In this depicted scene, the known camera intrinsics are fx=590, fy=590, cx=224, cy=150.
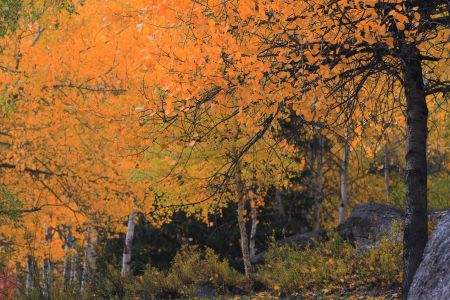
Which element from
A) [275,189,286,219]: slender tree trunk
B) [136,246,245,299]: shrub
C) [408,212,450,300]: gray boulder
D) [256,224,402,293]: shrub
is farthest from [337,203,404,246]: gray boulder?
[408,212,450,300]: gray boulder

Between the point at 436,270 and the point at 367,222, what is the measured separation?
28.4 feet

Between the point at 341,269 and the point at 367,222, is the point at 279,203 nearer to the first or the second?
the point at 367,222

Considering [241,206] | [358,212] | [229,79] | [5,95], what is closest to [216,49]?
[229,79]

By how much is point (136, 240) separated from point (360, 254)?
9443 mm

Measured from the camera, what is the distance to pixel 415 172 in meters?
7.50

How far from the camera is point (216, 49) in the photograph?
6.38 metres

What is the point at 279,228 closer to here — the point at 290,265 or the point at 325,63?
the point at 290,265

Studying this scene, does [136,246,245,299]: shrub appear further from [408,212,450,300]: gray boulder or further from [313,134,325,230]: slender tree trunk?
[313,134,325,230]: slender tree trunk

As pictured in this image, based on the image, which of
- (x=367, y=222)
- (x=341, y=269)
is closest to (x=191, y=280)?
(x=341, y=269)

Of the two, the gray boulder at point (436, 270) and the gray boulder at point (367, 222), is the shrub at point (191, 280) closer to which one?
the gray boulder at point (367, 222)

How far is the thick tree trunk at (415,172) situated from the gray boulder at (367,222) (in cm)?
631

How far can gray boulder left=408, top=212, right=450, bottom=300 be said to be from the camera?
5833 millimetres

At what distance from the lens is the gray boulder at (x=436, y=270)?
19.1 feet

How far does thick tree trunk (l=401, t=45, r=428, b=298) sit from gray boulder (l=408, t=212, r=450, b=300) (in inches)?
37.8
